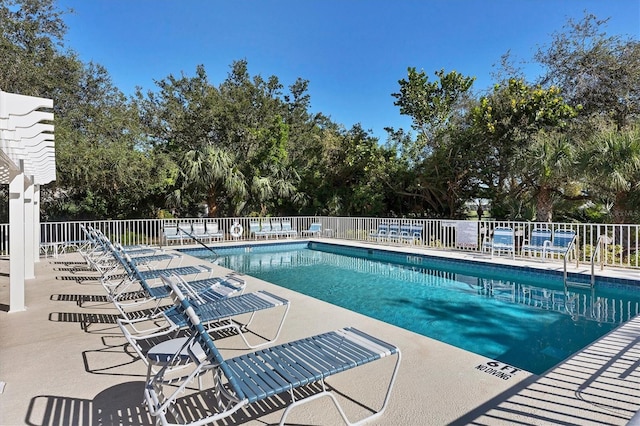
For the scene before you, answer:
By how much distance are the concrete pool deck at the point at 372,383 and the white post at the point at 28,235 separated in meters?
2.08

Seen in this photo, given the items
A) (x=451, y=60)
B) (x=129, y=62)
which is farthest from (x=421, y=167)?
(x=129, y=62)

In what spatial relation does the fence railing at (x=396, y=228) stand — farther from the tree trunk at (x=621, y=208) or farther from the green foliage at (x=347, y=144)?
the green foliage at (x=347, y=144)

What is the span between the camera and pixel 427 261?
1012 centimetres

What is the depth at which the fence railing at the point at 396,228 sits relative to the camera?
8.55 metres

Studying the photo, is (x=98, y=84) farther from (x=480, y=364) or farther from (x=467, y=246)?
(x=480, y=364)

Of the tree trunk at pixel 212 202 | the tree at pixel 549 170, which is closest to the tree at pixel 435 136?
the tree at pixel 549 170

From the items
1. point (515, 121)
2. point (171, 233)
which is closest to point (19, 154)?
point (171, 233)

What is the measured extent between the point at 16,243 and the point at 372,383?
458 centimetres

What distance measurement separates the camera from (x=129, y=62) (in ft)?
53.2

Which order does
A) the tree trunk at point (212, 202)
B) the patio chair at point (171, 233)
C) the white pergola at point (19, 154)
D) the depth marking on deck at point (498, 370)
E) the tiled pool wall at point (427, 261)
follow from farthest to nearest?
1. the tree trunk at point (212, 202)
2. the patio chair at point (171, 233)
3. the tiled pool wall at point (427, 261)
4. the white pergola at point (19, 154)
5. the depth marking on deck at point (498, 370)

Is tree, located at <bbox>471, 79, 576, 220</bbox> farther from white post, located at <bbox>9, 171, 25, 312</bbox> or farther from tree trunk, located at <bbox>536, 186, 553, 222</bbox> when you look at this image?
white post, located at <bbox>9, 171, 25, 312</bbox>

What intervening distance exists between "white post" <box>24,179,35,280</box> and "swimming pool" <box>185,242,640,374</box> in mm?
4458

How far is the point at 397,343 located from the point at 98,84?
645 inches

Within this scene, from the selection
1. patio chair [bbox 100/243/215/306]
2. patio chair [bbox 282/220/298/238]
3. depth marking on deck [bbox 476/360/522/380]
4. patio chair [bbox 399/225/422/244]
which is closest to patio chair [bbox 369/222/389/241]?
Answer: patio chair [bbox 399/225/422/244]
